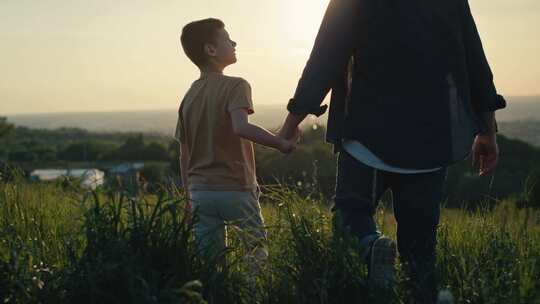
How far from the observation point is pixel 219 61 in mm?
3523

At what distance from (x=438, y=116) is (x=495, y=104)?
438 millimetres

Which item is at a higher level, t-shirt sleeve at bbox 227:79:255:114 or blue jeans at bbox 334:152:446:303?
t-shirt sleeve at bbox 227:79:255:114

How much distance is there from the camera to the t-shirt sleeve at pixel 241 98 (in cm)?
327

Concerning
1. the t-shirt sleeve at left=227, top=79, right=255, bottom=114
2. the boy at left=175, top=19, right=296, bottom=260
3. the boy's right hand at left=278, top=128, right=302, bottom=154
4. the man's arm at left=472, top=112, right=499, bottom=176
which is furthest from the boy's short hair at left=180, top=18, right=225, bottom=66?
the man's arm at left=472, top=112, right=499, bottom=176

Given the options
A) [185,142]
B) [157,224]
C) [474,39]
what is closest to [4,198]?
[185,142]

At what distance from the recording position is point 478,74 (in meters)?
3.07

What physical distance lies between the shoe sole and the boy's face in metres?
1.37

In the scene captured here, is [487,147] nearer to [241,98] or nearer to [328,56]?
[328,56]

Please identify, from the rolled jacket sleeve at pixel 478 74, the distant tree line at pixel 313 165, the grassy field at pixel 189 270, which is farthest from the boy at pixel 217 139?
the rolled jacket sleeve at pixel 478 74

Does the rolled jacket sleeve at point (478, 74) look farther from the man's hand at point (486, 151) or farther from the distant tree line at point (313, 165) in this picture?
the distant tree line at point (313, 165)

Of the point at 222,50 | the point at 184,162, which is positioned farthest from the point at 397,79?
the point at 184,162

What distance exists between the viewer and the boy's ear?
351 centimetres

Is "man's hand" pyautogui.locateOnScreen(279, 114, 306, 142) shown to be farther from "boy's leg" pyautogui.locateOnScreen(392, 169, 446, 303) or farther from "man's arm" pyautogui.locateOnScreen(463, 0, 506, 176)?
"man's arm" pyautogui.locateOnScreen(463, 0, 506, 176)

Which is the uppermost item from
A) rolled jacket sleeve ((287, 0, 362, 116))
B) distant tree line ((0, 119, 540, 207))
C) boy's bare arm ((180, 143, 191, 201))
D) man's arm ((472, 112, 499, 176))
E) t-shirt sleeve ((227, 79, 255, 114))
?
rolled jacket sleeve ((287, 0, 362, 116))
